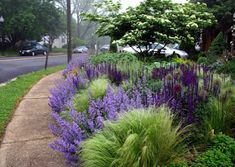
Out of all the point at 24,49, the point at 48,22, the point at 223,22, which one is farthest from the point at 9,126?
the point at 48,22

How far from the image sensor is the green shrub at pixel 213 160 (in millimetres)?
3131

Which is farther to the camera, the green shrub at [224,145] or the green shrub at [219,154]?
the green shrub at [224,145]

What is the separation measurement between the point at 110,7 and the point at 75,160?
29.6 ft

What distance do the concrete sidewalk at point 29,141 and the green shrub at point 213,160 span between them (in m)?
1.68

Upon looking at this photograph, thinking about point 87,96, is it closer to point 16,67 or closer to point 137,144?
point 137,144

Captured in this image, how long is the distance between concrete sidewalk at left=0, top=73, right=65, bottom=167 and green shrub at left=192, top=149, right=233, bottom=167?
1.68 m

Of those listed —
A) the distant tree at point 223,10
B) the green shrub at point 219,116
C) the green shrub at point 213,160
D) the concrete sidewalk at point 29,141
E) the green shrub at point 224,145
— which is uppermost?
the distant tree at point 223,10

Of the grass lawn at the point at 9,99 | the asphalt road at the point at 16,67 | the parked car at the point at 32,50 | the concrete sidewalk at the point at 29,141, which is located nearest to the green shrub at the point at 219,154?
the concrete sidewalk at the point at 29,141

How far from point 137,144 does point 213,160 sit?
74 centimetres

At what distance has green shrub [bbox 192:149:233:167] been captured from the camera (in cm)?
313

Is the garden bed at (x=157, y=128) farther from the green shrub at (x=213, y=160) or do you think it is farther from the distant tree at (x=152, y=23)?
the distant tree at (x=152, y=23)

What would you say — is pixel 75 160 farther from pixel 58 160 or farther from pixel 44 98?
pixel 44 98

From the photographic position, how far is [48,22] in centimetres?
4466

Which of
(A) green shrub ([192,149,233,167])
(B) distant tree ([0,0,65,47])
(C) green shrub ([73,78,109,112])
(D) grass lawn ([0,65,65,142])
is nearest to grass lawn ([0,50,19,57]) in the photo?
(B) distant tree ([0,0,65,47])
